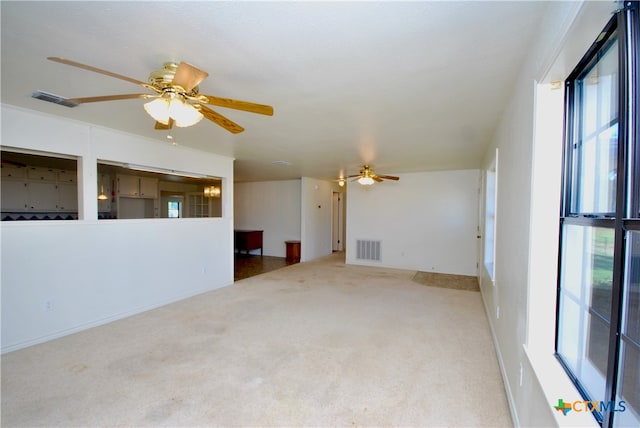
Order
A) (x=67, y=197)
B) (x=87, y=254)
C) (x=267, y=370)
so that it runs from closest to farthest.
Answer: (x=267, y=370), (x=87, y=254), (x=67, y=197)

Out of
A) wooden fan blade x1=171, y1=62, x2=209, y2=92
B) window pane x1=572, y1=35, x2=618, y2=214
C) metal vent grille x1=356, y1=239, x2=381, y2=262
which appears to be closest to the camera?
window pane x1=572, y1=35, x2=618, y2=214

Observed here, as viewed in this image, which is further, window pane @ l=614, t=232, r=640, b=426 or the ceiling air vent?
the ceiling air vent

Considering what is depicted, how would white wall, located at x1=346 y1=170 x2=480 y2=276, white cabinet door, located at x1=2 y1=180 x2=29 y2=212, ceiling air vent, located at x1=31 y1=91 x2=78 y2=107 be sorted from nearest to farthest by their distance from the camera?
ceiling air vent, located at x1=31 y1=91 x2=78 y2=107
white cabinet door, located at x1=2 y1=180 x2=29 y2=212
white wall, located at x1=346 y1=170 x2=480 y2=276

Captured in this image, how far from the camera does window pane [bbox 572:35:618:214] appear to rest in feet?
3.33

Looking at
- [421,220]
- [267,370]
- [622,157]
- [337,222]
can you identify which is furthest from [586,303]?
[337,222]

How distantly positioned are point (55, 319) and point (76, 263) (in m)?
0.60

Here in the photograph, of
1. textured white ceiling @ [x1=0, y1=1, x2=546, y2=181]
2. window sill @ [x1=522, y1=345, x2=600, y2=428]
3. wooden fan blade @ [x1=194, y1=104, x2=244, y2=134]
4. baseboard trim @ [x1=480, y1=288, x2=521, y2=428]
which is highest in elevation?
textured white ceiling @ [x1=0, y1=1, x2=546, y2=181]

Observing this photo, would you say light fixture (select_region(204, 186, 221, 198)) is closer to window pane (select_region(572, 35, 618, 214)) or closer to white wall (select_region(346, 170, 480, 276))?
white wall (select_region(346, 170, 480, 276))

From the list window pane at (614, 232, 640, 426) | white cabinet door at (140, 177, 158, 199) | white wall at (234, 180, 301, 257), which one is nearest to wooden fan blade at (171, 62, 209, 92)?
window pane at (614, 232, 640, 426)

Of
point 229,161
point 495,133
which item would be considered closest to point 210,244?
point 229,161

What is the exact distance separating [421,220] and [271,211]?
170 inches

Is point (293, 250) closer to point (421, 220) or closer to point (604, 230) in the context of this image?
point (421, 220)

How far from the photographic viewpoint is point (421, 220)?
21.4 ft

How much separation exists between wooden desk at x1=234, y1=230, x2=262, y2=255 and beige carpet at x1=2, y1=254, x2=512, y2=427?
4.04m
